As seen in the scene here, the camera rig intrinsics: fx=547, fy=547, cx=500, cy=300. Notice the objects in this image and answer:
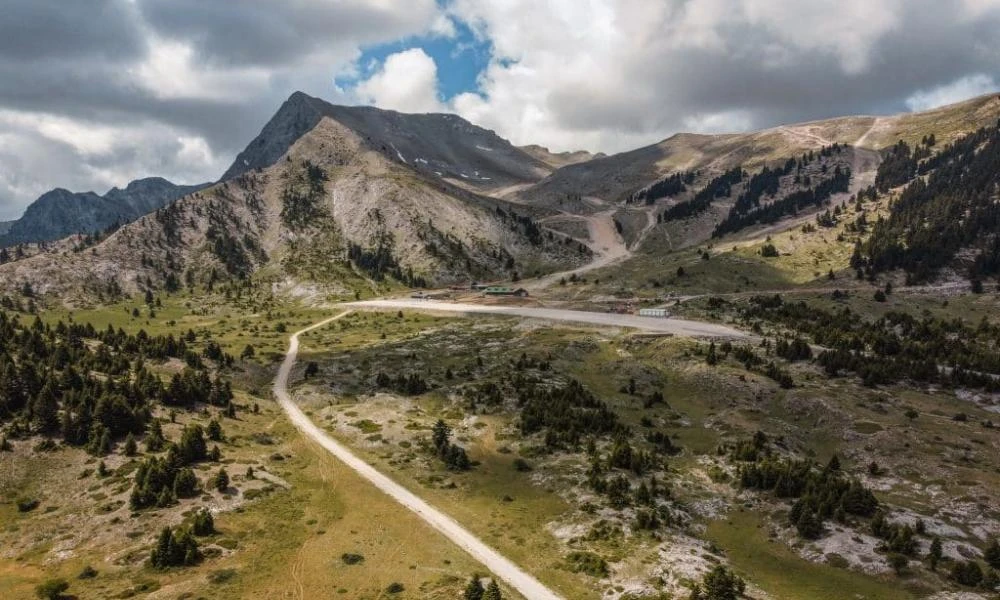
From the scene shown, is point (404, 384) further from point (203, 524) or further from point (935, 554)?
point (935, 554)

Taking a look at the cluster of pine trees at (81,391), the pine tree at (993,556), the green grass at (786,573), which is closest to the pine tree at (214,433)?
the cluster of pine trees at (81,391)

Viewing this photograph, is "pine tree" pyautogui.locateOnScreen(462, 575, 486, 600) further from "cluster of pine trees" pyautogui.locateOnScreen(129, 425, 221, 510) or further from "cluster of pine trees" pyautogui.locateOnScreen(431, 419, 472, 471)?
"cluster of pine trees" pyautogui.locateOnScreen(129, 425, 221, 510)

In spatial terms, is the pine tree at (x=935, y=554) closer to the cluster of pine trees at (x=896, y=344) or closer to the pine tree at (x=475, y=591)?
the pine tree at (x=475, y=591)

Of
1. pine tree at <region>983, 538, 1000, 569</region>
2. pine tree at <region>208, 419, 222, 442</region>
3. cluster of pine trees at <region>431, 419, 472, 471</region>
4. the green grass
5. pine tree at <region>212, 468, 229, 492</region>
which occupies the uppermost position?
pine tree at <region>208, 419, 222, 442</region>

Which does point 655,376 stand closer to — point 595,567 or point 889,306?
point 595,567

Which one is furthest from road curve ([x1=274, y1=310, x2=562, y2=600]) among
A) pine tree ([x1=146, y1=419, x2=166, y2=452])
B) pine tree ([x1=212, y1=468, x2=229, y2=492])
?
pine tree ([x1=146, y1=419, x2=166, y2=452])

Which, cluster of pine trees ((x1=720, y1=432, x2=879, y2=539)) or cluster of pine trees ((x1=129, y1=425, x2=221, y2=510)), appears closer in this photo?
cluster of pine trees ((x1=720, y1=432, x2=879, y2=539))

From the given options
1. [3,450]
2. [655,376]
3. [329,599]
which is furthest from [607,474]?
[3,450]
